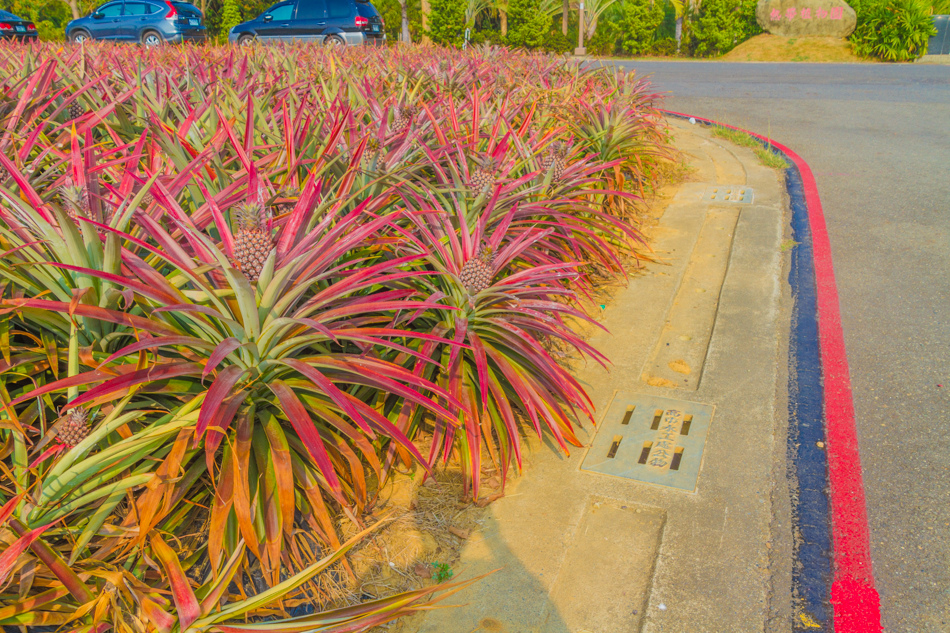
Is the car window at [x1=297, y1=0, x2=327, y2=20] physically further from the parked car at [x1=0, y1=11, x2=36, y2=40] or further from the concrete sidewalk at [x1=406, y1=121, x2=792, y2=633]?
the concrete sidewalk at [x1=406, y1=121, x2=792, y2=633]

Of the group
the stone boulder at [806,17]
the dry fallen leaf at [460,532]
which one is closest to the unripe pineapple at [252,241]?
the dry fallen leaf at [460,532]

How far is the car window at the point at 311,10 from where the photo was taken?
17688 millimetres

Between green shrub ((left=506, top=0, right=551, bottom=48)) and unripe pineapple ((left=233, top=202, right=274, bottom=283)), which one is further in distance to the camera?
green shrub ((left=506, top=0, right=551, bottom=48))

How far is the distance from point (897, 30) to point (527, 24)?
499 inches

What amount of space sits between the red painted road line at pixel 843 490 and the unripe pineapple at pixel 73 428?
8.13ft

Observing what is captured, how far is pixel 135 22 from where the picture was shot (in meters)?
19.1

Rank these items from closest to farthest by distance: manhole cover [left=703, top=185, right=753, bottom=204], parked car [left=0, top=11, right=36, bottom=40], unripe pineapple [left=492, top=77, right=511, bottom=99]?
unripe pineapple [left=492, top=77, right=511, bottom=99], manhole cover [left=703, top=185, right=753, bottom=204], parked car [left=0, top=11, right=36, bottom=40]

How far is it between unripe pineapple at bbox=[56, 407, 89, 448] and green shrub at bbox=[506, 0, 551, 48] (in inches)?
1012

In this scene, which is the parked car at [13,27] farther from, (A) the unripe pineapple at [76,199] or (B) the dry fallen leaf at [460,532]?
(B) the dry fallen leaf at [460,532]

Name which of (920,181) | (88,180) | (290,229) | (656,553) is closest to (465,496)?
(656,553)

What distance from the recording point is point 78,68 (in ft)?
16.3

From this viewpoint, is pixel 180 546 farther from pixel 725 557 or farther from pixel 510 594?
pixel 725 557

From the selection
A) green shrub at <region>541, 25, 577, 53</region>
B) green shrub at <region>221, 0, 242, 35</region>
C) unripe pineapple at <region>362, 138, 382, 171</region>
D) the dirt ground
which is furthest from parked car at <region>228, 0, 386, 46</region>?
unripe pineapple at <region>362, 138, 382, 171</region>

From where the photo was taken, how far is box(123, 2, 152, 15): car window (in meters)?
19.2
